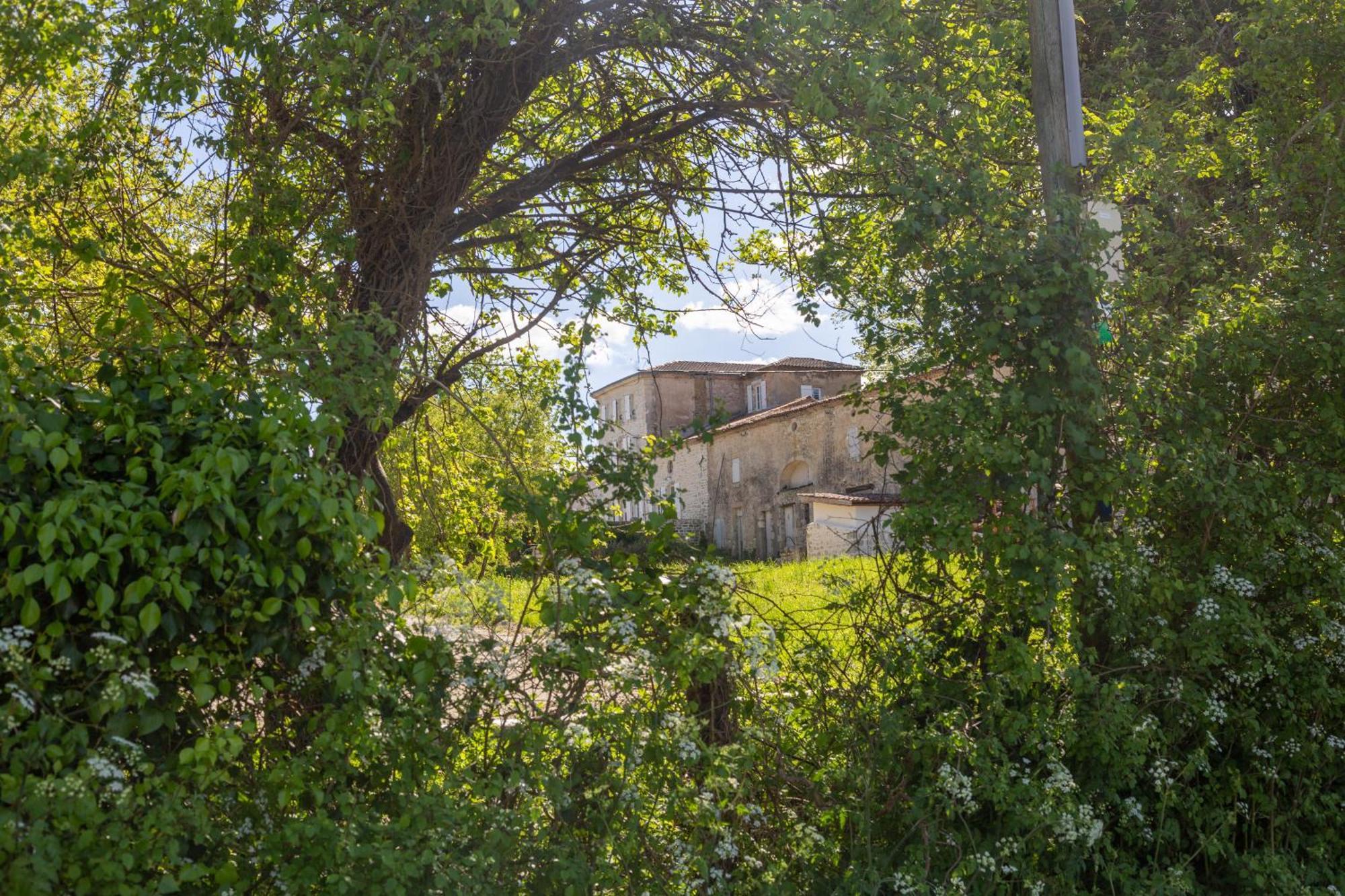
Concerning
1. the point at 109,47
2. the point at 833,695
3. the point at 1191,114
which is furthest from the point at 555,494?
the point at 1191,114

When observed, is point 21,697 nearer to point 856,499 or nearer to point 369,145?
point 369,145

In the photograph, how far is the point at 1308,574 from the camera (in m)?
5.43

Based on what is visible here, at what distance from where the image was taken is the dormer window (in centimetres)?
4340

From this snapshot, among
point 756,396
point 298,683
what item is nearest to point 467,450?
point 298,683

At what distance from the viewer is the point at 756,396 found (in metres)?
44.0

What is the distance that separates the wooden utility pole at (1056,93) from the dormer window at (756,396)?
122ft

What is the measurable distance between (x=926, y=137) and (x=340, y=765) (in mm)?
3945

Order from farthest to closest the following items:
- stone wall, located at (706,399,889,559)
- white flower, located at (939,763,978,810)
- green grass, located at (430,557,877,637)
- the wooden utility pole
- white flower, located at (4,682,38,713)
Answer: stone wall, located at (706,399,889,559)
the wooden utility pole
white flower, located at (939,763,978,810)
green grass, located at (430,557,877,637)
white flower, located at (4,682,38,713)

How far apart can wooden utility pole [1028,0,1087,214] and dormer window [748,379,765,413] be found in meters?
37.3

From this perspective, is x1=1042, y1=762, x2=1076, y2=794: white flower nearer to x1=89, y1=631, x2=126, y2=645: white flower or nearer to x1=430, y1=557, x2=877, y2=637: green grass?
x1=430, y1=557, x2=877, y2=637: green grass

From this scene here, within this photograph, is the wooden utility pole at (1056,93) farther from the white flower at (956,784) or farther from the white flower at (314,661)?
the white flower at (314,661)

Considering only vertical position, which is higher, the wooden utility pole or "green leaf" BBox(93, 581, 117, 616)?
the wooden utility pole

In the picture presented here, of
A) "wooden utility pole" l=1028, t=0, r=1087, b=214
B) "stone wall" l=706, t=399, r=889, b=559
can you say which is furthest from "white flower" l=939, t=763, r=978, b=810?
"stone wall" l=706, t=399, r=889, b=559

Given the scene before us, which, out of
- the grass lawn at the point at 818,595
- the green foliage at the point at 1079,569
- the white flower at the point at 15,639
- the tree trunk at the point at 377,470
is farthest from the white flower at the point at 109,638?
the green foliage at the point at 1079,569
